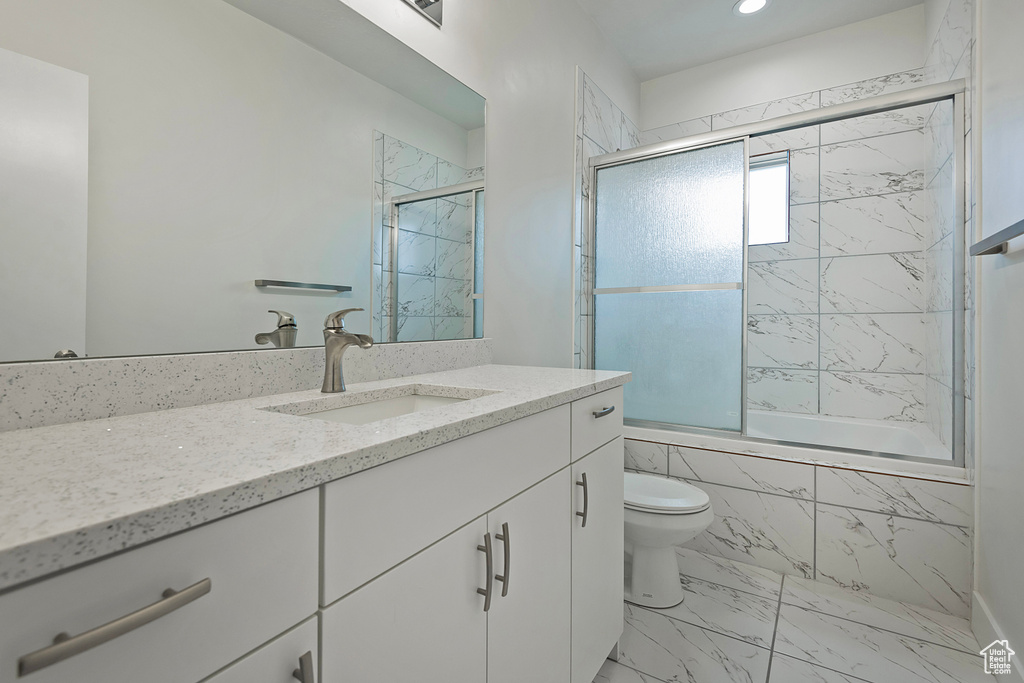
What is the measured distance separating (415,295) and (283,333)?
18.1 inches

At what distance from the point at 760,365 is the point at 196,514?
132 inches

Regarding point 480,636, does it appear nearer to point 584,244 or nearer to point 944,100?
point 584,244

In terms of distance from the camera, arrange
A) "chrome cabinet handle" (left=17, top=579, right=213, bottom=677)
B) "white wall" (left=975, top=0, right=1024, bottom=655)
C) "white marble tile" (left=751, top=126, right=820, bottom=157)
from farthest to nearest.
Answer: "white marble tile" (left=751, top=126, right=820, bottom=157) → "white wall" (left=975, top=0, right=1024, bottom=655) → "chrome cabinet handle" (left=17, top=579, right=213, bottom=677)

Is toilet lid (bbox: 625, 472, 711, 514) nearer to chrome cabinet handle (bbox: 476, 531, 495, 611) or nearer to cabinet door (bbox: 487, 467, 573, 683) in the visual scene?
cabinet door (bbox: 487, 467, 573, 683)

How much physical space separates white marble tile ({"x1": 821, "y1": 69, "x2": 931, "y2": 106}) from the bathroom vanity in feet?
9.32

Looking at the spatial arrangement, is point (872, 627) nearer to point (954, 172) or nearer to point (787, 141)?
point (954, 172)

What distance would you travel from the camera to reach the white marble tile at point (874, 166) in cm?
274

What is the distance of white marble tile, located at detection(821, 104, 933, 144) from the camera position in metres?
2.72

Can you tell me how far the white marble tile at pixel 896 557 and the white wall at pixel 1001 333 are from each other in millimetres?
101


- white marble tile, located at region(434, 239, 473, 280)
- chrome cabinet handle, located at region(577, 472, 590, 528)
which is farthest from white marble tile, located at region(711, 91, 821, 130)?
chrome cabinet handle, located at region(577, 472, 590, 528)

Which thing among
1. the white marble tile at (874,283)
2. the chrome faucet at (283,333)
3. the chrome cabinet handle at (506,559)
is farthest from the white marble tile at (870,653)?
the white marble tile at (874,283)

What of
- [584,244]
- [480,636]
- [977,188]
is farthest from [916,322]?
[480,636]

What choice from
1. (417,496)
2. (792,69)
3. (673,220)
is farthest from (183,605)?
(792,69)

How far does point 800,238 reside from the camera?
3.08m
